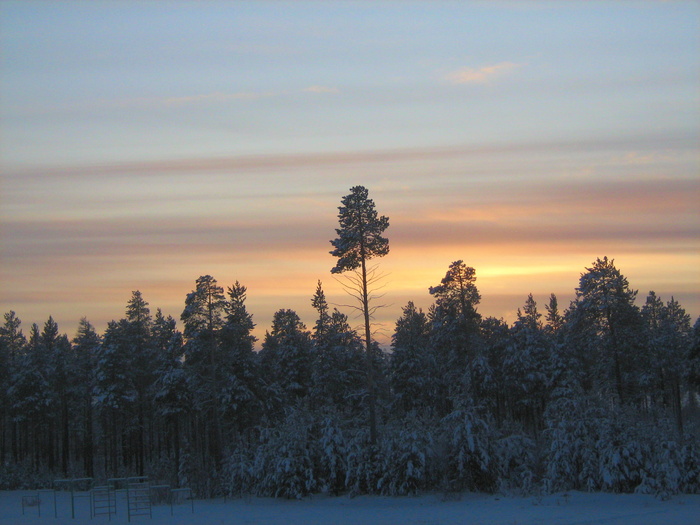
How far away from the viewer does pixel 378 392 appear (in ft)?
186

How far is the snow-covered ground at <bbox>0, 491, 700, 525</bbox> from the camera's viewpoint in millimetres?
21828

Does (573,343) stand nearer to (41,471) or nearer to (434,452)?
(434,452)

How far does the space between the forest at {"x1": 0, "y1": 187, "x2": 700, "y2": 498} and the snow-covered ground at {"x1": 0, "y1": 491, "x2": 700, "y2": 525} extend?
1.20m

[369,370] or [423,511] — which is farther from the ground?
[369,370]

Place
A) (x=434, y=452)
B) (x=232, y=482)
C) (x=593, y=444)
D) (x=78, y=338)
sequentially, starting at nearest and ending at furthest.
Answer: (x=593, y=444) < (x=434, y=452) < (x=232, y=482) < (x=78, y=338)

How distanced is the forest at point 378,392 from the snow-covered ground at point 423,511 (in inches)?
47.2

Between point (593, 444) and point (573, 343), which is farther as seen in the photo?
point (573, 343)

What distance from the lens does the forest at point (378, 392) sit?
29672 mm

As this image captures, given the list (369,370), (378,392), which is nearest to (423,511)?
(369,370)

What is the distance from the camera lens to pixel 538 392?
178 ft

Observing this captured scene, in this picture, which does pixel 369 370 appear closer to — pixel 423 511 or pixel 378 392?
pixel 423 511

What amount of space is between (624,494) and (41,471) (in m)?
42.9

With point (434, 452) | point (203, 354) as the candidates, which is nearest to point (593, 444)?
point (434, 452)

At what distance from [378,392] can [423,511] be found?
30975 millimetres
